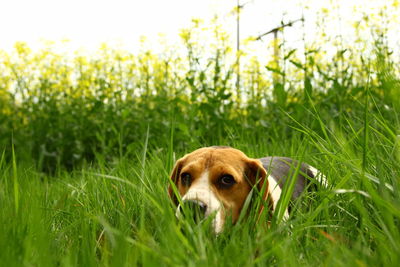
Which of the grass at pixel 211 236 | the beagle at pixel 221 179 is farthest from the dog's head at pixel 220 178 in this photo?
the grass at pixel 211 236

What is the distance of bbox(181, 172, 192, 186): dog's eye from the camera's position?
259 centimetres

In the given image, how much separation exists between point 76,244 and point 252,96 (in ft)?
13.4

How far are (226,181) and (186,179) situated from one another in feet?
0.78

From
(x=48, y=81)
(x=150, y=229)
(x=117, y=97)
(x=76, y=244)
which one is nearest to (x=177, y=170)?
(x=150, y=229)

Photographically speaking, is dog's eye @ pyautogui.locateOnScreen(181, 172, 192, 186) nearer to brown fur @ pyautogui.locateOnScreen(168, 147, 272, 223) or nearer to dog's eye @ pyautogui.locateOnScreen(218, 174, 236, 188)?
brown fur @ pyautogui.locateOnScreen(168, 147, 272, 223)

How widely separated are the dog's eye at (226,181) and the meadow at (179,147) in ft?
1.20

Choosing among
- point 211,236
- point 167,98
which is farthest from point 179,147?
point 211,236

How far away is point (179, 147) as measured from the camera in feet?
16.9

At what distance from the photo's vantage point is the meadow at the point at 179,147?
1491 mm

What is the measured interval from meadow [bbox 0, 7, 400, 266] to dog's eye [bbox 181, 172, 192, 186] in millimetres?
122

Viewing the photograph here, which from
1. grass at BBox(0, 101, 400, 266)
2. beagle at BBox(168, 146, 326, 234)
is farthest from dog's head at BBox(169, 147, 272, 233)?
grass at BBox(0, 101, 400, 266)

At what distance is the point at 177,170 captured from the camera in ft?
9.28

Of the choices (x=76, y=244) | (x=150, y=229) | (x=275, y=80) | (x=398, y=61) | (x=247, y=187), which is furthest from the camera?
(x=275, y=80)

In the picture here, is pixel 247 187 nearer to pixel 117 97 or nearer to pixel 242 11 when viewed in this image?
pixel 242 11
